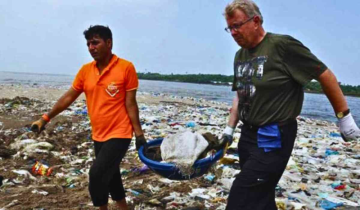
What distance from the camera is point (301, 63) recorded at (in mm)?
1969

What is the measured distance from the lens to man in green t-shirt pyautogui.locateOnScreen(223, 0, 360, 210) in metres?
1.97

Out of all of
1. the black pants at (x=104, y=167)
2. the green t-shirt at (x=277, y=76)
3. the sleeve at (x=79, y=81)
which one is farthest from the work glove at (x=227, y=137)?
the sleeve at (x=79, y=81)

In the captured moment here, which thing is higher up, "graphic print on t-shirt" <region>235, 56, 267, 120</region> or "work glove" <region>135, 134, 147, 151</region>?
"graphic print on t-shirt" <region>235, 56, 267, 120</region>

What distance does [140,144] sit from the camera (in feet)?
9.51

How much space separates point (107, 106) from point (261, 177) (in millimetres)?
1416

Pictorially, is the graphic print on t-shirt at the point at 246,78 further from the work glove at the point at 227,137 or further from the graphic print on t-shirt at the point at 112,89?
the graphic print on t-shirt at the point at 112,89

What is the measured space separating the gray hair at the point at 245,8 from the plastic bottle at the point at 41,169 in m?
3.42

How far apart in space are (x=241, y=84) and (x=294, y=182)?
2434mm

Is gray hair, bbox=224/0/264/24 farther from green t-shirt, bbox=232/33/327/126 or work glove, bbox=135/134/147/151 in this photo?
work glove, bbox=135/134/147/151

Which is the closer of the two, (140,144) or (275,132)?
(275,132)

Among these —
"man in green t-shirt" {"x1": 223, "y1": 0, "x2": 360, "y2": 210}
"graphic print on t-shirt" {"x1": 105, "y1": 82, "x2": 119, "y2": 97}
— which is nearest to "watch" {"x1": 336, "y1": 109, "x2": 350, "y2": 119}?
"man in green t-shirt" {"x1": 223, "y1": 0, "x2": 360, "y2": 210}

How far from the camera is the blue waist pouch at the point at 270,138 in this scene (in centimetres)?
202

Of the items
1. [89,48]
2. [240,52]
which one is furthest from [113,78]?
[240,52]

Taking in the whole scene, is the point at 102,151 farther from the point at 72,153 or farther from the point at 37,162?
the point at 72,153
